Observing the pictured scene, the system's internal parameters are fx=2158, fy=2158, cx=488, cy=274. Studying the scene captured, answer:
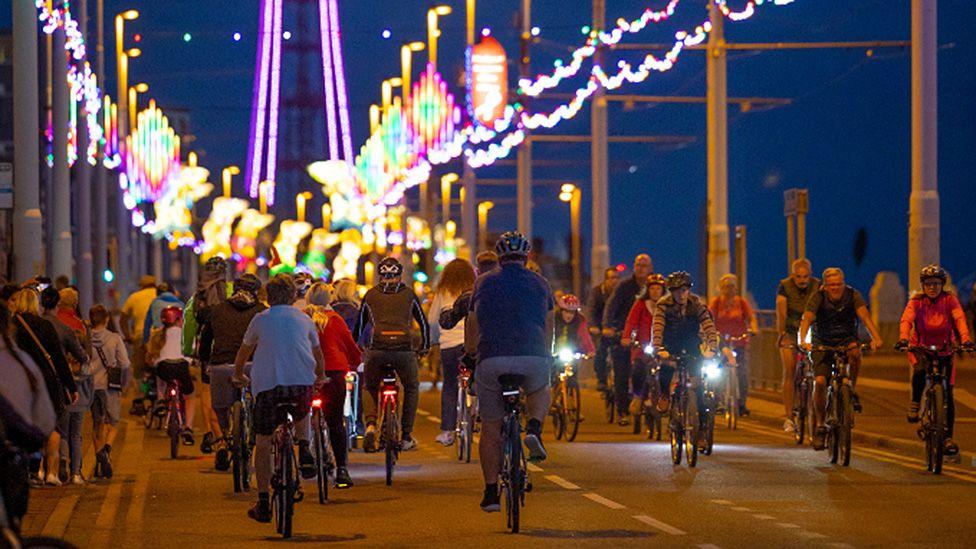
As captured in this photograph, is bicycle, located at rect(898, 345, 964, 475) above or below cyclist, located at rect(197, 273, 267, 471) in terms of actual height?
below

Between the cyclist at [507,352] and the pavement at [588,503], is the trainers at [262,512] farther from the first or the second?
the cyclist at [507,352]

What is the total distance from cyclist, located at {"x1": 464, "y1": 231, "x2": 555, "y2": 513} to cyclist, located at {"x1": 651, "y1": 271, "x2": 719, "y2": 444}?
5.54m

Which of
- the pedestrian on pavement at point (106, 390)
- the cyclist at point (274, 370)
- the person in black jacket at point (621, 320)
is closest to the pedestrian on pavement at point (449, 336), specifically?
the pedestrian on pavement at point (106, 390)

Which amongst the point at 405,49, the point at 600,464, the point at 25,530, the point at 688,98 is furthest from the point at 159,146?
the point at 25,530

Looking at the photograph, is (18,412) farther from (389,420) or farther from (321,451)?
(389,420)

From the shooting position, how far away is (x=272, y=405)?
1365 cm

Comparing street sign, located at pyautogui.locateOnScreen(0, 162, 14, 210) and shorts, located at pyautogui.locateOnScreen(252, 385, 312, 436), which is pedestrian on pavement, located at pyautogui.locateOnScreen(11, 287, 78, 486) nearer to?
shorts, located at pyautogui.locateOnScreen(252, 385, 312, 436)

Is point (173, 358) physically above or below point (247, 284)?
below

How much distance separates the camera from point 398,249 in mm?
116000

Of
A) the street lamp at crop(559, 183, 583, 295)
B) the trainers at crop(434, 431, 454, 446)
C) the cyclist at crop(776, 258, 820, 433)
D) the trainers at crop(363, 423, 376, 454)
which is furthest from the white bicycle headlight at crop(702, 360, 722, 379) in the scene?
the street lamp at crop(559, 183, 583, 295)

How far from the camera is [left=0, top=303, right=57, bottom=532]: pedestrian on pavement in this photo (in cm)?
938

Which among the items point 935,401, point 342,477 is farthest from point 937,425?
point 342,477

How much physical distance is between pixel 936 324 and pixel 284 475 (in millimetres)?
7203

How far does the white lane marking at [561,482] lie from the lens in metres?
16.8
